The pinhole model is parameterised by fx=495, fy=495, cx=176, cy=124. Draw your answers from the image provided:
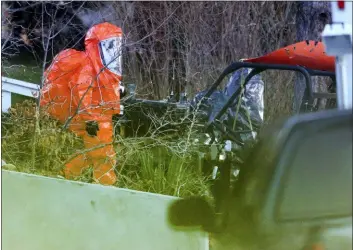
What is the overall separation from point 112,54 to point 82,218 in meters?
1.43

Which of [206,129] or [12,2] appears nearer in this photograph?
[206,129]

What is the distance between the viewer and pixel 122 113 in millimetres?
4055

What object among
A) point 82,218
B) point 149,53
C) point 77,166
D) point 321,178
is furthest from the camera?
point 77,166

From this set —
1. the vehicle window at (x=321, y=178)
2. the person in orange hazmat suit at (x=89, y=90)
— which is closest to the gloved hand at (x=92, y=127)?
the person in orange hazmat suit at (x=89, y=90)

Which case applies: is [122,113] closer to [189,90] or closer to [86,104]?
[86,104]

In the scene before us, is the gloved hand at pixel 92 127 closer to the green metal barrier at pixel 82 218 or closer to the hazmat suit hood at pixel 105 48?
the hazmat suit hood at pixel 105 48

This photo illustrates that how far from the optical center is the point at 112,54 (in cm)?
407

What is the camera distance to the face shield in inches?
159

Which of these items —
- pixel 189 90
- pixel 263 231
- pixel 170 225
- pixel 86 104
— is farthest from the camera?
pixel 86 104

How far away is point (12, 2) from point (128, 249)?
7.33 ft

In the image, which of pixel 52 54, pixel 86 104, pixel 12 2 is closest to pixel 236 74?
pixel 86 104

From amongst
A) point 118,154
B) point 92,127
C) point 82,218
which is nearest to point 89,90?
point 92,127

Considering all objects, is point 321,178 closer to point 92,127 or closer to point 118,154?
point 118,154

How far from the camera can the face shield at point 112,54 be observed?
13.3ft
